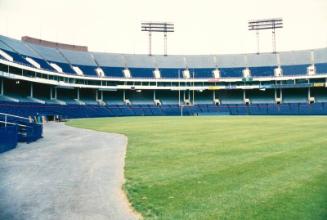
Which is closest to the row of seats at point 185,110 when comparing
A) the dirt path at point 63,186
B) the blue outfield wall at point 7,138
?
the blue outfield wall at point 7,138

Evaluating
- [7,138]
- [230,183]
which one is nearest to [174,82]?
[7,138]

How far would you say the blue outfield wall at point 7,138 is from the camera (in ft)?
45.2

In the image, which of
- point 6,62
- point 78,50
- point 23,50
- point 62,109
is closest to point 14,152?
point 6,62

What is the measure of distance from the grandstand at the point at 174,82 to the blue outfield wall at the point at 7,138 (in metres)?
43.3

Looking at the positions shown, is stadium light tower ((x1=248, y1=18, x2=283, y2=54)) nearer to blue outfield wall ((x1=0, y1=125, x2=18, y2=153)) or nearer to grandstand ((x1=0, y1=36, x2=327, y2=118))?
grandstand ((x1=0, y1=36, x2=327, y2=118))

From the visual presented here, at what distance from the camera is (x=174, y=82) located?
75375mm

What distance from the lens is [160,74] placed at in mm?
76938

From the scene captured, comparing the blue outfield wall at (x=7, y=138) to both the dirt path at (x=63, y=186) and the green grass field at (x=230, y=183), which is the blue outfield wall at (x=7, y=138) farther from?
the green grass field at (x=230, y=183)

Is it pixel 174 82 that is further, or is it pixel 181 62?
pixel 181 62

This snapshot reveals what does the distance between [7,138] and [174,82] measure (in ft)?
204

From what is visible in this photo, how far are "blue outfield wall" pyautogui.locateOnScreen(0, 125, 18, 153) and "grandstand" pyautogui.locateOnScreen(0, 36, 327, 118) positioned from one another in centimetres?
4334

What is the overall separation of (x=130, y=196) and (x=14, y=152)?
367 inches

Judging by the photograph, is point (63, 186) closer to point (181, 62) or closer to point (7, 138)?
point (7, 138)

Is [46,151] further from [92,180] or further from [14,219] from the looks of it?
[14,219]
